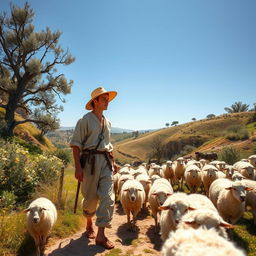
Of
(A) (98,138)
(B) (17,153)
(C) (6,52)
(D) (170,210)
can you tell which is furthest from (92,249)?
(C) (6,52)

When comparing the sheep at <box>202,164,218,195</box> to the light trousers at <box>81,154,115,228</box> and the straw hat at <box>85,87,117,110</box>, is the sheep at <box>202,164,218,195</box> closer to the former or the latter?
the light trousers at <box>81,154,115,228</box>

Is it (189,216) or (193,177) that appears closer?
(189,216)

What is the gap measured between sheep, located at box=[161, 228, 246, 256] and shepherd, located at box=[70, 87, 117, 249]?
256 cm

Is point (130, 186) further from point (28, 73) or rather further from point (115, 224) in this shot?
point (28, 73)

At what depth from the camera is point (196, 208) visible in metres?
4.29

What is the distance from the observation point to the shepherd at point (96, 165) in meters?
4.73

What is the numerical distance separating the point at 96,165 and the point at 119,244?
Answer: 1869 mm

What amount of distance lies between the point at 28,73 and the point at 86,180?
54.6 ft

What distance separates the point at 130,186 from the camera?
22.0 feet

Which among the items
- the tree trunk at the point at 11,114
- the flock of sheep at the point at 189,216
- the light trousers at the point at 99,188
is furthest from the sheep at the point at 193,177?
the tree trunk at the point at 11,114

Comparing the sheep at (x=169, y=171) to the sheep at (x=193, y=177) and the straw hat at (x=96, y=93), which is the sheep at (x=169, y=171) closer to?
the sheep at (x=193, y=177)

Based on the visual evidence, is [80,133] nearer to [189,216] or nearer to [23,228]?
[23,228]

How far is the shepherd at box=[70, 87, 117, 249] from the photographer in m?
4.73

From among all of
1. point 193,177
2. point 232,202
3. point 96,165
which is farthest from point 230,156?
point 96,165
